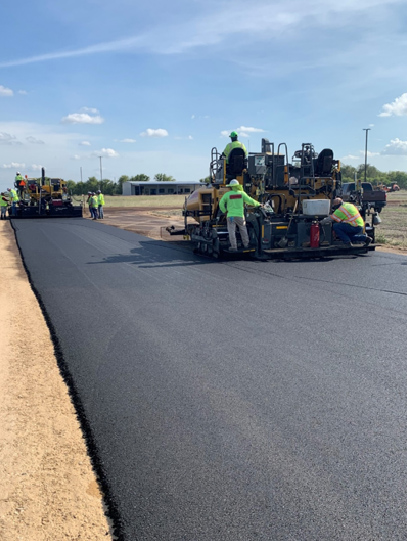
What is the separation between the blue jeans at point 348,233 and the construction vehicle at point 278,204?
15 cm

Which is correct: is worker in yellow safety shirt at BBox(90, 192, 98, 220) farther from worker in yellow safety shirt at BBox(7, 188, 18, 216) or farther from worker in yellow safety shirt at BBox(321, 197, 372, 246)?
worker in yellow safety shirt at BBox(321, 197, 372, 246)

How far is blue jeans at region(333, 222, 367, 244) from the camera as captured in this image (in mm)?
12516

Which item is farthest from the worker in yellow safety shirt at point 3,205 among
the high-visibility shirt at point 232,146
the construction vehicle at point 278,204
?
the high-visibility shirt at point 232,146

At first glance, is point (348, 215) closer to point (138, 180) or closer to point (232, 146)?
point (232, 146)

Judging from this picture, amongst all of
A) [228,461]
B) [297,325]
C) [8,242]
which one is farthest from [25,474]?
[8,242]

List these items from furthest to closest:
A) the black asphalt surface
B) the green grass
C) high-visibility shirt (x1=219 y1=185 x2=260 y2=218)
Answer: the green grass < high-visibility shirt (x1=219 y1=185 x2=260 y2=218) < the black asphalt surface

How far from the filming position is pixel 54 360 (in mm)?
5664

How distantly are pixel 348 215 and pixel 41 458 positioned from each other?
33.7ft

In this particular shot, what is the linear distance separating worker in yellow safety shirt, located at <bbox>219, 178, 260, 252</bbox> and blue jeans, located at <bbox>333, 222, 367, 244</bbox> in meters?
1.96

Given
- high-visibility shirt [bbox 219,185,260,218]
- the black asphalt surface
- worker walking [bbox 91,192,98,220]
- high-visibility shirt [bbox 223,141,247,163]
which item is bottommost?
the black asphalt surface

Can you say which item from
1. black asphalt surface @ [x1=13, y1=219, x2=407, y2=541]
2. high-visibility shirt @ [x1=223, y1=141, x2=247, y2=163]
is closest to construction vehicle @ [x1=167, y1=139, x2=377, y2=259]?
high-visibility shirt @ [x1=223, y1=141, x2=247, y2=163]

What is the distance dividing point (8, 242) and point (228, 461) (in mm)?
16592

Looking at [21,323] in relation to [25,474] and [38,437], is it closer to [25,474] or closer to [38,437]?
[38,437]

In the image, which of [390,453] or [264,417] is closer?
[390,453]
